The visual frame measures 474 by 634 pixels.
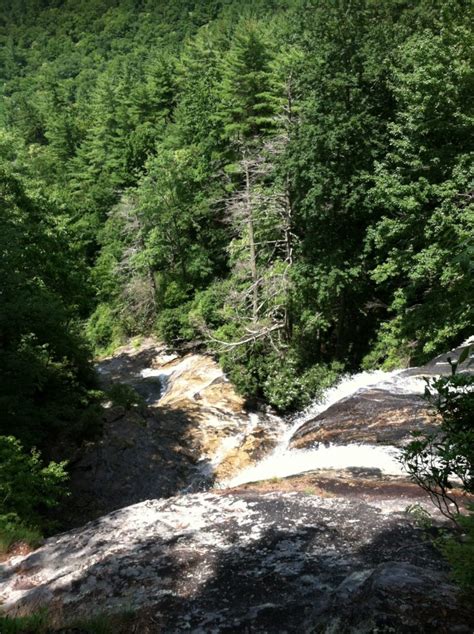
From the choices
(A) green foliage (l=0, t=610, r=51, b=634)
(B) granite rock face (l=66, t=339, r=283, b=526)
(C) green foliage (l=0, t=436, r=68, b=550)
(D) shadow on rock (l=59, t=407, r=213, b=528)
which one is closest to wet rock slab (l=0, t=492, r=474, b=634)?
(A) green foliage (l=0, t=610, r=51, b=634)

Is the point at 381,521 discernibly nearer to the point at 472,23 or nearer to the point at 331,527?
the point at 331,527

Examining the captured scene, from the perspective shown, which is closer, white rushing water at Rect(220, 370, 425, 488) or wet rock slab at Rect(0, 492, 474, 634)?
wet rock slab at Rect(0, 492, 474, 634)

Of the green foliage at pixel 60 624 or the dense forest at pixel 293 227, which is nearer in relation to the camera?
the green foliage at pixel 60 624

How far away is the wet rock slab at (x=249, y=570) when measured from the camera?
3236 millimetres

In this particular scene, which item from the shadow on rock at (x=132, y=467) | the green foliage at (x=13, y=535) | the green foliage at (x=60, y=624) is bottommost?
the shadow on rock at (x=132, y=467)

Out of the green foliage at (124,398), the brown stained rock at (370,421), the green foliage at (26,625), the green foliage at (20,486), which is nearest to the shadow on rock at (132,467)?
the green foliage at (124,398)

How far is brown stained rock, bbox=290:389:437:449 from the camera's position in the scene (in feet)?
31.0

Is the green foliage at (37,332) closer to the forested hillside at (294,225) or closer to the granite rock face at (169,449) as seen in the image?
the forested hillside at (294,225)

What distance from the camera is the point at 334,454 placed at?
980cm

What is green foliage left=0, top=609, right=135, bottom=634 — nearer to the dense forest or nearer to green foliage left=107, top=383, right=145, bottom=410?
the dense forest

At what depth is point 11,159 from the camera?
1925 cm

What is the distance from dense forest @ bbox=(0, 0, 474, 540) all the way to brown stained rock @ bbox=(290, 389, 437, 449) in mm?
2844

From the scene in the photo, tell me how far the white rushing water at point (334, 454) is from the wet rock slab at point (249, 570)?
148cm

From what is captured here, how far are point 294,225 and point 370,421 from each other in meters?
9.07
